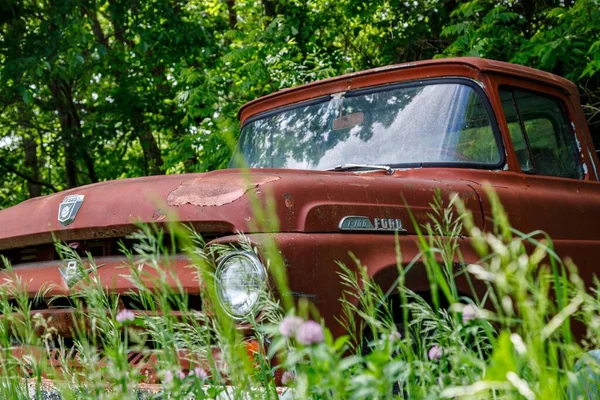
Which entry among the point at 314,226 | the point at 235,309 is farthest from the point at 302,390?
the point at 314,226

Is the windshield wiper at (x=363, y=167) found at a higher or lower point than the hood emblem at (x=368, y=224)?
higher

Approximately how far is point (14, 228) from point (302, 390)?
264 cm

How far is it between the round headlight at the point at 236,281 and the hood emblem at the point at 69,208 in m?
0.92

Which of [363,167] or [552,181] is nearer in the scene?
[363,167]

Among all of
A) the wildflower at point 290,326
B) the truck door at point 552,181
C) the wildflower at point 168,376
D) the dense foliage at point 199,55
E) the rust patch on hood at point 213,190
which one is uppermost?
the dense foliage at point 199,55

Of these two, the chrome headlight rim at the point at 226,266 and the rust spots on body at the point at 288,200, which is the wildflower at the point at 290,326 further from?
the rust spots on body at the point at 288,200

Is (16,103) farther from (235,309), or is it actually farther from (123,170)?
(235,309)

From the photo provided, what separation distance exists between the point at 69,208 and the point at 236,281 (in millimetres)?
1047

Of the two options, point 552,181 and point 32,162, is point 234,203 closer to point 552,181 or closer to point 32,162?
point 552,181

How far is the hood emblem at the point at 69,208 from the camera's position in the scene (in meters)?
3.22

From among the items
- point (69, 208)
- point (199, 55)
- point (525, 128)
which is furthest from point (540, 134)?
point (199, 55)

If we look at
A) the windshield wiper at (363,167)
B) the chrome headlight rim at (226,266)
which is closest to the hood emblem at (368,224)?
the chrome headlight rim at (226,266)

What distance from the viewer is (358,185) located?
3.03 meters

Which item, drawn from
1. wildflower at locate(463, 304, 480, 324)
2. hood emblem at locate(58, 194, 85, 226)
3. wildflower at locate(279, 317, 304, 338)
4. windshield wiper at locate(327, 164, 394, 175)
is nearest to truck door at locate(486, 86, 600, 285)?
windshield wiper at locate(327, 164, 394, 175)
